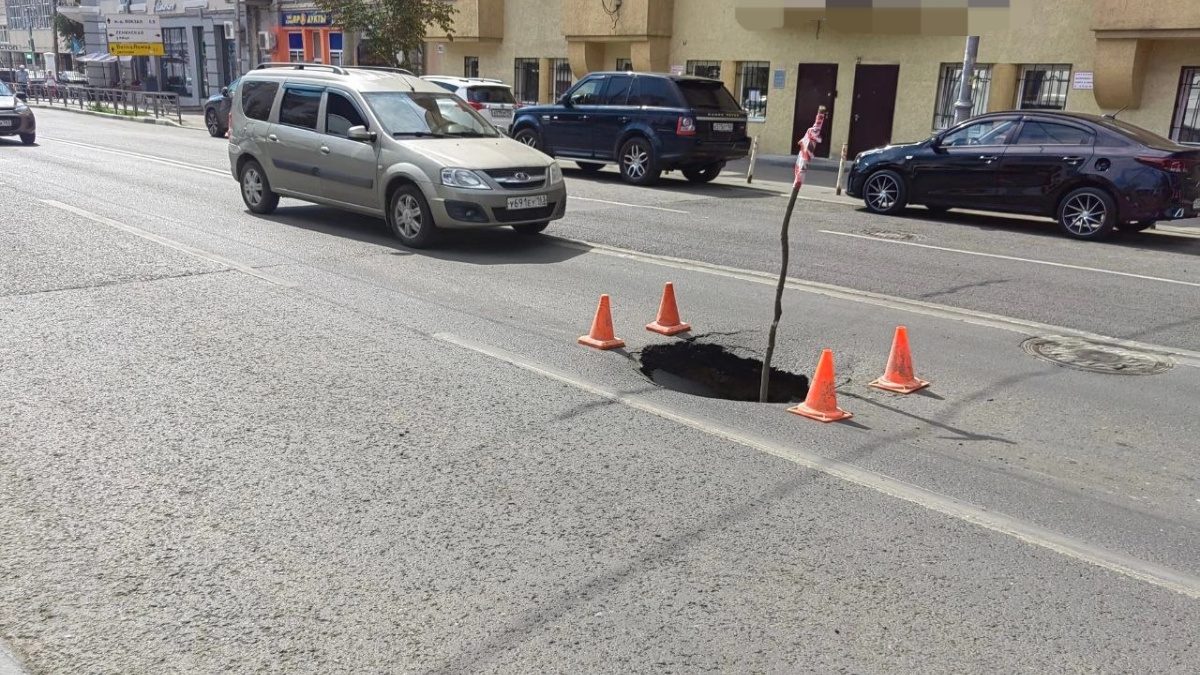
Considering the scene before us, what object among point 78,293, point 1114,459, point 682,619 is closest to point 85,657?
point 682,619

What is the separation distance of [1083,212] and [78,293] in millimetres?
12088

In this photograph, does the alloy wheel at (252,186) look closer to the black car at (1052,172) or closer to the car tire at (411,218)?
the car tire at (411,218)

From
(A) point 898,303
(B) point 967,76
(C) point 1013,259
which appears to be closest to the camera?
(A) point 898,303

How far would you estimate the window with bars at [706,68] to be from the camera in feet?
83.8

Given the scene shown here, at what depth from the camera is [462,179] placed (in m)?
10.1

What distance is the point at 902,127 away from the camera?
22406 mm

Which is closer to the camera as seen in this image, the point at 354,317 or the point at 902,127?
the point at 354,317

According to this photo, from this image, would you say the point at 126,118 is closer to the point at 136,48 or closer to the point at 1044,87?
the point at 136,48

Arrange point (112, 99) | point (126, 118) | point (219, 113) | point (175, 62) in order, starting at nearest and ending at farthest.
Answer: point (219, 113), point (126, 118), point (112, 99), point (175, 62)

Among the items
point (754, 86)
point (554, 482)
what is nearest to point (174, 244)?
point (554, 482)

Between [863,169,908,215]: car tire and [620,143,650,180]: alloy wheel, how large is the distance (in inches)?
171

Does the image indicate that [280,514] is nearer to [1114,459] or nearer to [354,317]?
[354,317]

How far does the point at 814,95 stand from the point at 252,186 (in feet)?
51.8

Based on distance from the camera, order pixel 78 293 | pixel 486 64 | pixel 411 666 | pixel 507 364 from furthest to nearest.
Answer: pixel 486 64, pixel 78 293, pixel 507 364, pixel 411 666
